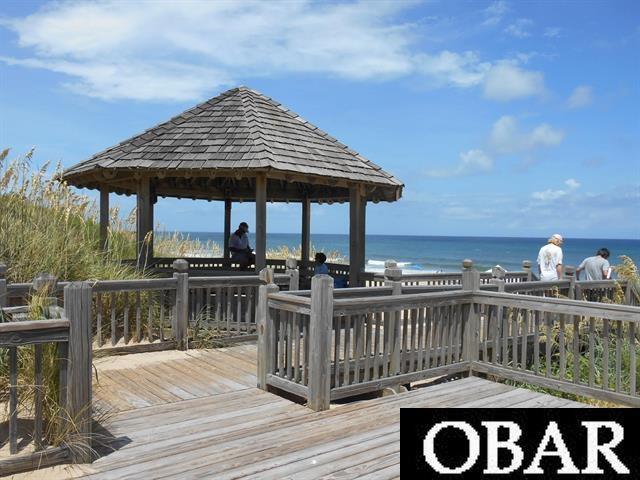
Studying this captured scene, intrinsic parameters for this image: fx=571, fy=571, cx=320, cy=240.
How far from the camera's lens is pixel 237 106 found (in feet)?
38.0

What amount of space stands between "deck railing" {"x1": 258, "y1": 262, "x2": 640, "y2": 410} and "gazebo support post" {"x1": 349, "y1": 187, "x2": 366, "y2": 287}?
14.6 feet

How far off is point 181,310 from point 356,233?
15.4 feet

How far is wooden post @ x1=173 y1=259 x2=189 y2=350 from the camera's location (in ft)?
25.0

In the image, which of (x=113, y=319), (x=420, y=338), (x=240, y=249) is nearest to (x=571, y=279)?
(x=420, y=338)

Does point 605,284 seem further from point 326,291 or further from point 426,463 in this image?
point 426,463

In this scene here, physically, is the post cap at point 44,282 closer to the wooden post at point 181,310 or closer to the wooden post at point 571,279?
the wooden post at point 181,310

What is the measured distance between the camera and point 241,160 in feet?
30.3

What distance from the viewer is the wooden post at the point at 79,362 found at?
147 inches

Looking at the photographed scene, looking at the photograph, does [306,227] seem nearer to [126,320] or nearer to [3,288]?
[126,320]

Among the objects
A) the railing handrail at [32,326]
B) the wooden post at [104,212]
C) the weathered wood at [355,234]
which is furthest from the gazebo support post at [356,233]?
the railing handrail at [32,326]

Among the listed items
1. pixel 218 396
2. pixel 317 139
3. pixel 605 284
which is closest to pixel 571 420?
pixel 218 396

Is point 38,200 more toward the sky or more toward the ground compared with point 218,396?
more toward the sky

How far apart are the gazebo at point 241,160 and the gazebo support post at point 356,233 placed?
2cm

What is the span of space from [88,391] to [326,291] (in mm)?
2120
